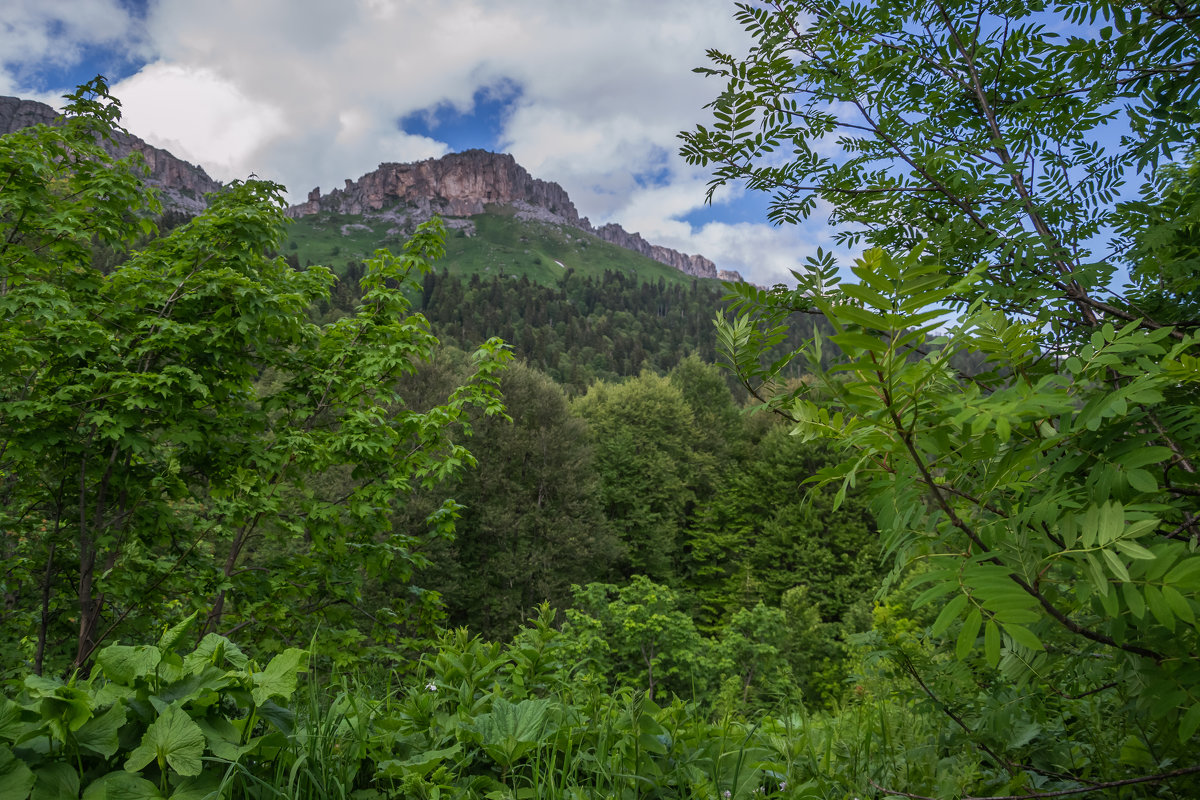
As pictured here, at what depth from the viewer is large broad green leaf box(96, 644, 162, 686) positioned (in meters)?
1.22

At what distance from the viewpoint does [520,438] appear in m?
21.6

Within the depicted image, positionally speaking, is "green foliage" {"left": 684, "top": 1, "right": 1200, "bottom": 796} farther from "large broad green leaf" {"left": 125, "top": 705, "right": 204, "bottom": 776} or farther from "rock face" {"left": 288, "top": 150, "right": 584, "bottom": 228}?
"rock face" {"left": 288, "top": 150, "right": 584, "bottom": 228}

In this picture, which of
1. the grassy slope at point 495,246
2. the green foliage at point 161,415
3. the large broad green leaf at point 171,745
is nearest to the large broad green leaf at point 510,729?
the large broad green leaf at point 171,745

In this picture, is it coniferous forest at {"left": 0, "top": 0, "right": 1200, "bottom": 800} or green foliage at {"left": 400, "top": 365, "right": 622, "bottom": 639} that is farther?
green foliage at {"left": 400, "top": 365, "right": 622, "bottom": 639}

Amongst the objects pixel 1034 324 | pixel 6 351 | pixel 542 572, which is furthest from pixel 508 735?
pixel 542 572

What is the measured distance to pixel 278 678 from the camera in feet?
4.31

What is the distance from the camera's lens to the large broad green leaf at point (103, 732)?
1.11 m

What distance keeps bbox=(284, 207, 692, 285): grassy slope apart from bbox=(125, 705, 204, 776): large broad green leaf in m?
156

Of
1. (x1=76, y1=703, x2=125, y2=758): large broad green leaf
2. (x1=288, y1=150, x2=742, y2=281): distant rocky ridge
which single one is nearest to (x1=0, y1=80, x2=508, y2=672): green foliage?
(x1=76, y1=703, x2=125, y2=758): large broad green leaf

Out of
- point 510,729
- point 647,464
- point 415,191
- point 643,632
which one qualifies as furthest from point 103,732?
point 415,191

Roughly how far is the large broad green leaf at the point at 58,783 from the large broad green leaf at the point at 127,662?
0.18m

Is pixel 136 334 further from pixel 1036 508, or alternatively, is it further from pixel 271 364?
pixel 1036 508

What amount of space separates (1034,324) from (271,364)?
5.66 metres

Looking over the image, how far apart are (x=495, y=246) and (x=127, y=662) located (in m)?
184
